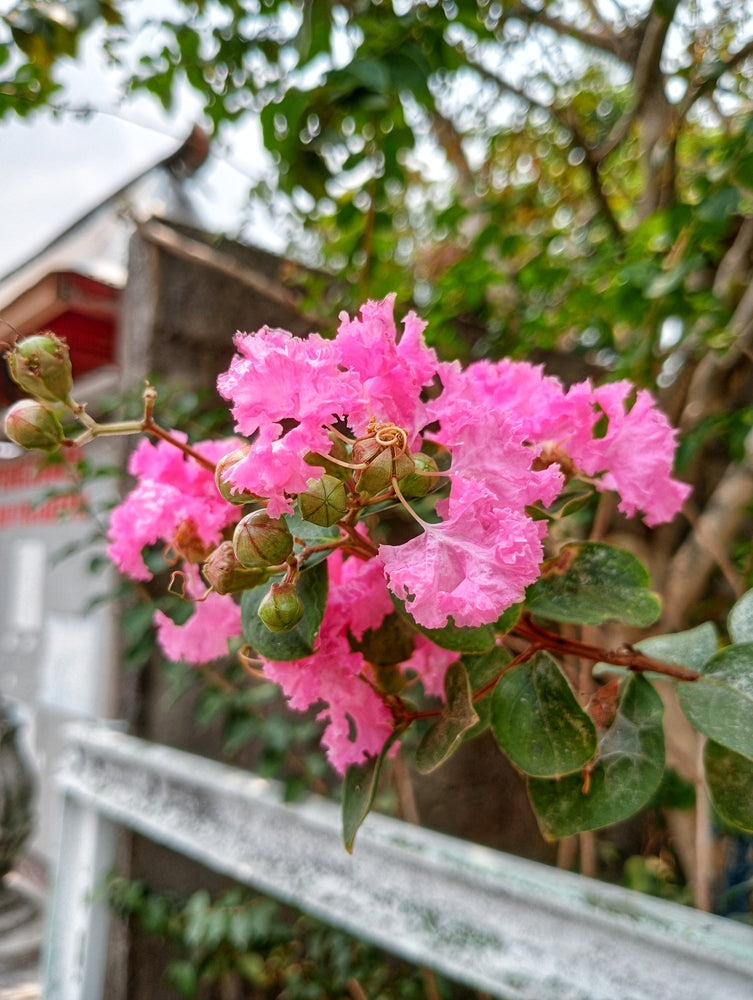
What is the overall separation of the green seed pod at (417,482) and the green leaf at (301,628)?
0.26ft

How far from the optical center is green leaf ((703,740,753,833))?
411 millimetres

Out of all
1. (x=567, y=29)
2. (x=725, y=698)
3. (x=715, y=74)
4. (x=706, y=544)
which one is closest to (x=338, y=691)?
(x=725, y=698)

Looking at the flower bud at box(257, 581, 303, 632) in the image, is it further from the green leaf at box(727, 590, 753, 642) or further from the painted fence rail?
the painted fence rail

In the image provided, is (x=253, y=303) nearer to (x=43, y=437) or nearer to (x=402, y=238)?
(x=402, y=238)

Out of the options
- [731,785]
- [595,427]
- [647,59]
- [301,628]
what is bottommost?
[731,785]

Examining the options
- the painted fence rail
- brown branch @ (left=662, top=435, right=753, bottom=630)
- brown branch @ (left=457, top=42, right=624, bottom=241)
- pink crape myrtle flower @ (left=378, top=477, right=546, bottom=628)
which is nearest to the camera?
pink crape myrtle flower @ (left=378, top=477, right=546, bottom=628)

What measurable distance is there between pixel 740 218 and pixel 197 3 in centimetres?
104

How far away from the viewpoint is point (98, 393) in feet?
6.67

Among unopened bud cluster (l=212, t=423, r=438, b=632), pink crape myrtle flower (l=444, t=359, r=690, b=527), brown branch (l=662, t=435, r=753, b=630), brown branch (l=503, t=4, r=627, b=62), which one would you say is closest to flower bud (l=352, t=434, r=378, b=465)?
unopened bud cluster (l=212, t=423, r=438, b=632)

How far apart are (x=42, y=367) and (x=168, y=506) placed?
0.11 meters

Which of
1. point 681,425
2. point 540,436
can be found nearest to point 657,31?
point 681,425

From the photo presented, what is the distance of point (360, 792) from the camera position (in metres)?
0.45

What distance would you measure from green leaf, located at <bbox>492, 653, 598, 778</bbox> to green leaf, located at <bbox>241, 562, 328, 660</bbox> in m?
0.12

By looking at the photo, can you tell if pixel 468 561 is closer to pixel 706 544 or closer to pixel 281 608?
pixel 281 608
